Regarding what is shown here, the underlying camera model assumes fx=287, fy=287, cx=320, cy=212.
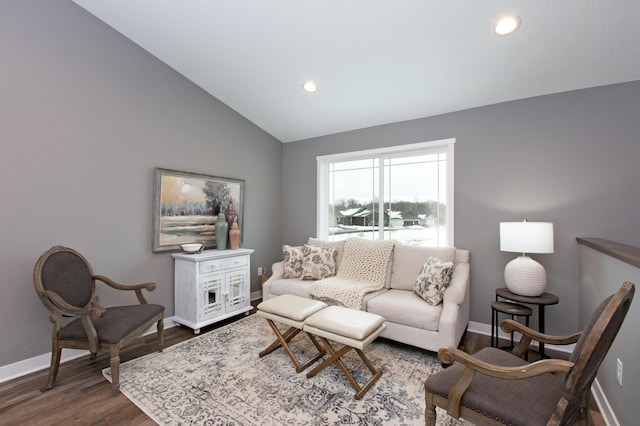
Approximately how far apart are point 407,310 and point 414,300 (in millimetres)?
200

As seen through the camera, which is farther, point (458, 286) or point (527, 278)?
point (458, 286)

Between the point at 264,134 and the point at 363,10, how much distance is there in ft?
8.85

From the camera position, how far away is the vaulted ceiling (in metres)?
2.15

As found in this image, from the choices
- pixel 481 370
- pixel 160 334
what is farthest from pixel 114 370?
pixel 481 370

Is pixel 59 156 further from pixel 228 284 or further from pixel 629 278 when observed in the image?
pixel 629 278

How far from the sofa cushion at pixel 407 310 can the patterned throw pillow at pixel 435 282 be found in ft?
0.22

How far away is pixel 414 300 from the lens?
9.46ft

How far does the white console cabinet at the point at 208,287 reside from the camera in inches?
125

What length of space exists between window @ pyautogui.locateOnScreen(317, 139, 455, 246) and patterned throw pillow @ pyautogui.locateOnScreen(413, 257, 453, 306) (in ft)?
2.46

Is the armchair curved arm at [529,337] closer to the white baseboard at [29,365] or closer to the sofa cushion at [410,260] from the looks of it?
the sofa cushion at [410,260]

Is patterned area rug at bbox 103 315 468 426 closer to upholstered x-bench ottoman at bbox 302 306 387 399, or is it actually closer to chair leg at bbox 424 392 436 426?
upholstered x-bench ottoman at bbox 302 306 387 399

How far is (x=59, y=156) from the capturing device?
100 inches

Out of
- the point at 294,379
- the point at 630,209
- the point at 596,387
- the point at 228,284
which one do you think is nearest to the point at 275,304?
the point at 294,379

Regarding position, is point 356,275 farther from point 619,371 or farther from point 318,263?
point 619,371
